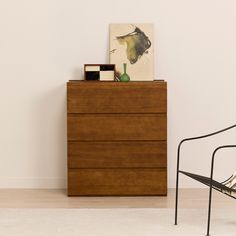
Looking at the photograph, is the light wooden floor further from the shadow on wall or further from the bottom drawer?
the shadow on wall

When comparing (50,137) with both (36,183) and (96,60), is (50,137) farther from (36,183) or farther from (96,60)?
(96,60)

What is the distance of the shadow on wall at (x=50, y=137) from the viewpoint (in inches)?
236

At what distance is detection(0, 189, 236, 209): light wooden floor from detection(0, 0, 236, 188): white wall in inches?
13.2

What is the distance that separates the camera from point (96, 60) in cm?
597

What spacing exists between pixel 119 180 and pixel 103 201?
0.87 feet

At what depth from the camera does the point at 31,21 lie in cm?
596

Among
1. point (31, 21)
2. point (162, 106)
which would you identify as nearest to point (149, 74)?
point (162, 106)

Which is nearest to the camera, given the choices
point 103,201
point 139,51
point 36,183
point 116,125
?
point 103,201

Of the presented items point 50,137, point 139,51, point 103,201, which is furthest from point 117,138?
point 139,51

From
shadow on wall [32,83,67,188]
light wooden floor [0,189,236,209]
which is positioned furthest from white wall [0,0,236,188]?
light wooden floor [0,189,236,209]

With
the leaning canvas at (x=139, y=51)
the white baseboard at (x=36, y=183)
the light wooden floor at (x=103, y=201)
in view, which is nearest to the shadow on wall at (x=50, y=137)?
the white baseboard at (x=36, y=183)

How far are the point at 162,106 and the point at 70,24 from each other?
46.9 inches

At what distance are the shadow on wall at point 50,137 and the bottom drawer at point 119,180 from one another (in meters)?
0.43

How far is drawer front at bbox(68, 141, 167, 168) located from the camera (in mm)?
5613
